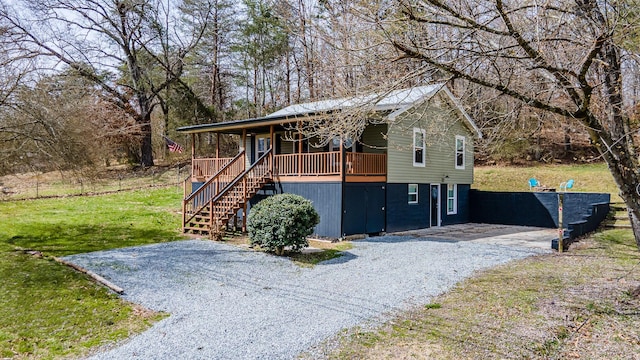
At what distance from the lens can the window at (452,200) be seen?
727 inches

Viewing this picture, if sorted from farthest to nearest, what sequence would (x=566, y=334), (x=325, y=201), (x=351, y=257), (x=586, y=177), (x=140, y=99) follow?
(x=140, y=99)
(x=586, y=177)
(x=325, y=201)
(x=351, y=257)
(x=566, y=334)

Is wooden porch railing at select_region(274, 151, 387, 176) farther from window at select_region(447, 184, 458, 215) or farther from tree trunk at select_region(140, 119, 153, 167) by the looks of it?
tree trunk at select_region(140, 119, 153, 167)

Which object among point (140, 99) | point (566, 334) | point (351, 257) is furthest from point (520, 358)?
point (140, 99)

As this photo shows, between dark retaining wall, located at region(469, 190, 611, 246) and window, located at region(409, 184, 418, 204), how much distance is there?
16.2 ft

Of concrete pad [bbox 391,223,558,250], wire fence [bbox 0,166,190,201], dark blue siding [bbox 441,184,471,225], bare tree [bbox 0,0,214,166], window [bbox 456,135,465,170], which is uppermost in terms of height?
bare tree [bbox 0,0,214,166]

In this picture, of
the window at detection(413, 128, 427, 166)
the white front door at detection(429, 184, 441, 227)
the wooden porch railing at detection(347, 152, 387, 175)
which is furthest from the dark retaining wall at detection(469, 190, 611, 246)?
the wooden porch railing at detection(347, 152, 387, 175)

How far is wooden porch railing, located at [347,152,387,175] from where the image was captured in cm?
1348

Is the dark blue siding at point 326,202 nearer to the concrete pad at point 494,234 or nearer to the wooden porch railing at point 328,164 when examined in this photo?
the wooden porch railing at point 328,164

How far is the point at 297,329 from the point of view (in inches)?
221

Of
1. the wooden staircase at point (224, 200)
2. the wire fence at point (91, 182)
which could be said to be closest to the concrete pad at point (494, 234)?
the wooden staircase at point (224, 200)

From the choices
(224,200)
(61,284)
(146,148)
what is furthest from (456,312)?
(146,148)

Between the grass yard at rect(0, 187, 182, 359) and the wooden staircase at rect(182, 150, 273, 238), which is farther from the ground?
the wooden staircase at rect(182, 150, 273, 238)

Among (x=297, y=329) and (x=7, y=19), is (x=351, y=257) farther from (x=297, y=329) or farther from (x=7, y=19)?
(x=7, y=19)

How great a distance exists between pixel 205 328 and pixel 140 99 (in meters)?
29.9
